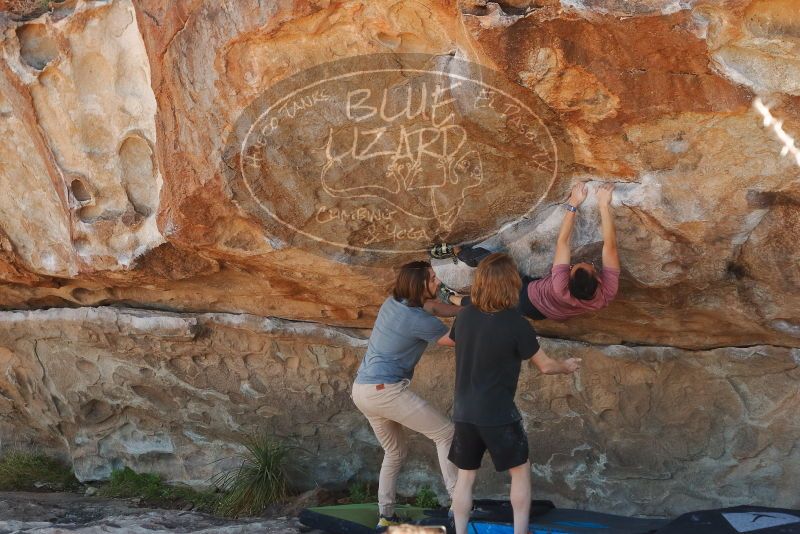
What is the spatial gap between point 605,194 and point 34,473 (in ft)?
14.2

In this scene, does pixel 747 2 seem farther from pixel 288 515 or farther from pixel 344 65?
pixel 288 515

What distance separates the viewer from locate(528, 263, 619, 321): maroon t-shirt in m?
4.06

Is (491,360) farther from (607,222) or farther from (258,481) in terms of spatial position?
(258,481)

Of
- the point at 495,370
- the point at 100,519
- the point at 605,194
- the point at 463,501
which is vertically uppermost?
the point at 605,194

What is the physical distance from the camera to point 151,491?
19.4 feet

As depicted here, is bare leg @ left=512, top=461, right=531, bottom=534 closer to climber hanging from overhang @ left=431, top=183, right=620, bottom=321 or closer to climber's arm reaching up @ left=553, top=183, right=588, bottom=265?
climber hanging from overhang @ left=431, top=183, right=620, bottom=321

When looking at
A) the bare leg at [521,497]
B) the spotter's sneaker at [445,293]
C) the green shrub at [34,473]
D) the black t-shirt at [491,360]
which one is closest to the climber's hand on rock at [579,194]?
the black t-shirt at [491,360]

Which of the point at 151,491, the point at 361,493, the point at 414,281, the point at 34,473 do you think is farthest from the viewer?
the point at 34,473

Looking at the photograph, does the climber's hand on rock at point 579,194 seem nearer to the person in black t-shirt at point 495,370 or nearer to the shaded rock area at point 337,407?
the person in black t-shirt at point 495,370

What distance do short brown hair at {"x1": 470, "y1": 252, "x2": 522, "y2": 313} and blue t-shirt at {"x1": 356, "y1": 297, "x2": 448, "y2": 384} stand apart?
418 mm

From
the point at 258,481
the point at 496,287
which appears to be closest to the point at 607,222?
the point at 496,287

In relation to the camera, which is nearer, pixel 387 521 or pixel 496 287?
pixel 496 287

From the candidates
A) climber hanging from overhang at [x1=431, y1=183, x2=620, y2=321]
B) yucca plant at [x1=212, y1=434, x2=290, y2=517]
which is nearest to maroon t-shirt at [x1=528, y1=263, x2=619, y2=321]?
climber hanging from overhang at [x1=431, y1=183, x2=620, y2=321]

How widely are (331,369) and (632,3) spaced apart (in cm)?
284
